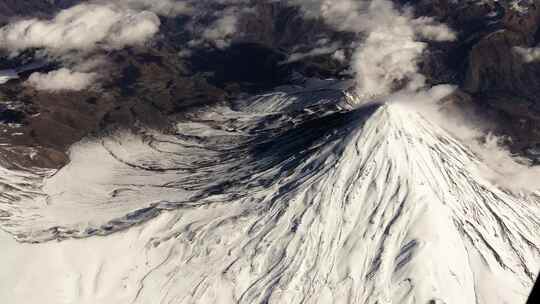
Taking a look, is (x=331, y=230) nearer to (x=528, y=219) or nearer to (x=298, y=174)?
(x=298, y=174)

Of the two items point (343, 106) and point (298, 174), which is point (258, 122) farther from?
point (298, 174)

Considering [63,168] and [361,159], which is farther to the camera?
[63,168]

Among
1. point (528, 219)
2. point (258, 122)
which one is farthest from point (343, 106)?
point (528, 219)

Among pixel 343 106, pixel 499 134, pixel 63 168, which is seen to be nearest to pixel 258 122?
pixel 343 106

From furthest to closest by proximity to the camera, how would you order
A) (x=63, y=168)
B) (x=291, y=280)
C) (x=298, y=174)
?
(x=63, y=168) < (x=298, y=174) < (x=291, y=280)

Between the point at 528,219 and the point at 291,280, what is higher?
the point at 291,280

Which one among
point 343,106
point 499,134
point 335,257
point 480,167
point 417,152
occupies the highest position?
point 417,152

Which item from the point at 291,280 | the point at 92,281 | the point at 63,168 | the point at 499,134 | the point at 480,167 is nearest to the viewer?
the point at 291,280
